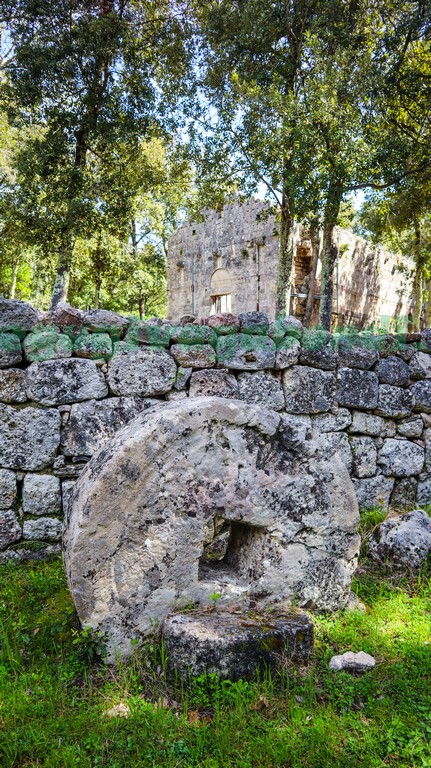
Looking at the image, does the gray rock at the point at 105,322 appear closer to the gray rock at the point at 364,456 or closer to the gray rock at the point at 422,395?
the gray rock at the point at 364,456

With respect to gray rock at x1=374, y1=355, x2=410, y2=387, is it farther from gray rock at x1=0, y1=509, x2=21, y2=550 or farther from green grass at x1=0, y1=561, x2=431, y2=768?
gray rock at x1=0, y1=509, x2=21, y2=550

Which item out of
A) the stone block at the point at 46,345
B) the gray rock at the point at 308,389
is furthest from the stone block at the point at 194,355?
the stone block at the point at 46,345

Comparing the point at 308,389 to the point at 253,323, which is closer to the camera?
the point at 253,323

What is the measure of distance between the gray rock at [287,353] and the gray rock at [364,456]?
3.48 ft

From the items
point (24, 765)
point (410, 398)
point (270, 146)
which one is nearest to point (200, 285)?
point (270, 146)

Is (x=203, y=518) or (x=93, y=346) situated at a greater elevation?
(x=93, y=346)

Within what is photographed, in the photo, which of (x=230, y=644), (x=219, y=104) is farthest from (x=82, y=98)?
(x=230, y=644)

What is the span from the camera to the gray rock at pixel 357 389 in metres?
5.35

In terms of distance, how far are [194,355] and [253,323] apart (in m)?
0.63

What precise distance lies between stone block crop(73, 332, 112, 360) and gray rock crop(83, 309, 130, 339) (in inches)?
2.1

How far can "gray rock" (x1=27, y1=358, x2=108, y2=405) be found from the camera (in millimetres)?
4395

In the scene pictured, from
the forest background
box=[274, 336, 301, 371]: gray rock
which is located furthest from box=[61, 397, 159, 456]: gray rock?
the forest background

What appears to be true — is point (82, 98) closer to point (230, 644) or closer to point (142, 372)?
point (142, 372)

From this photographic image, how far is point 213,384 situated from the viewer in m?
4.86
